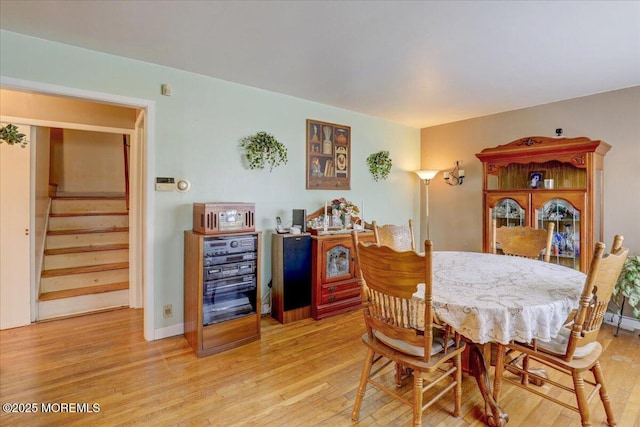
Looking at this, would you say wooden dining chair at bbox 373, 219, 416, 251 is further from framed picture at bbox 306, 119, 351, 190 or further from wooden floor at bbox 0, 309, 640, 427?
framed picture at bbox 306, 119, 351, 190

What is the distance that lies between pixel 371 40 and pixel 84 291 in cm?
400

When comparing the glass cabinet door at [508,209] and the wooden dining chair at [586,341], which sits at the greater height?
the glass cabinet door at [508,209]

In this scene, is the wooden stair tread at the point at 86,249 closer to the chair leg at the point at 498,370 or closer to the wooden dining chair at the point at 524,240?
the chair leg at the point at 498,370

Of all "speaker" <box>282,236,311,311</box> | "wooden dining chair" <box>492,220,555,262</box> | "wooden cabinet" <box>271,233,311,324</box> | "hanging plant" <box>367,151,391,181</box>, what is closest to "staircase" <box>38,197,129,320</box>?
"wooden cabinet" <box>271,233,311,324</box>

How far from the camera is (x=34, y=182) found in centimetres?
326

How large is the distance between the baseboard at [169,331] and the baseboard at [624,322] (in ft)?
14.9

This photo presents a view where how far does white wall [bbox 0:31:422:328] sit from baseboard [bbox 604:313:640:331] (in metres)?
3.36

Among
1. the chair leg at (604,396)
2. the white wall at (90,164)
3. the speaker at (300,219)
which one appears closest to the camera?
the chair leg at (604,396)

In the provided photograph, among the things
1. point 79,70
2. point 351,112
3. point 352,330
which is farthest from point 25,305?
point 351,112

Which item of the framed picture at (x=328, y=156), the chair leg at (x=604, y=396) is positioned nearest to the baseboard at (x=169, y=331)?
the framed picture at (x=328, y=156)

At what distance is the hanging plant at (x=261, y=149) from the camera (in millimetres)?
3350

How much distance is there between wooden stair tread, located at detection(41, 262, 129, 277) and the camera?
11.6 ft

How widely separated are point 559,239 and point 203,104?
13.6ft

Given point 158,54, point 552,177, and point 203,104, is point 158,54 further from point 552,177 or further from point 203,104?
point 552,177
